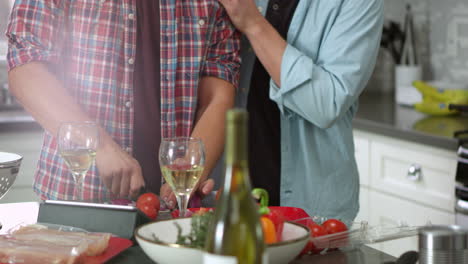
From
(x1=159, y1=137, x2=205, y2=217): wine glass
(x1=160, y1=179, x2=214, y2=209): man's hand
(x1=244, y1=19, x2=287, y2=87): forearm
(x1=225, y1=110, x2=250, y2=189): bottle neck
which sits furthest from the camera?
(x1=244, y1=19, x2=287, y2=87): forearm

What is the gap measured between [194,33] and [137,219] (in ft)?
2.23

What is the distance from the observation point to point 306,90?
5.45 feet

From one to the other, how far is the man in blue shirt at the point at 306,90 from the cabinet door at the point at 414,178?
2.32ft

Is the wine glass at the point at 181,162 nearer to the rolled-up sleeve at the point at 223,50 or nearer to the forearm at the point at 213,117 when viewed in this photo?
the forearm at the point at 213,117

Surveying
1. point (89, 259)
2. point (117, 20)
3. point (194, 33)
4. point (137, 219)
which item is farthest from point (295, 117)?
point (89, 259)

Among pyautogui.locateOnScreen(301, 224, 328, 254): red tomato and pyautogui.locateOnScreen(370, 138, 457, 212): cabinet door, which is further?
pyautogui.locateOnScreen(370, 138, 457, 212): cabinet door

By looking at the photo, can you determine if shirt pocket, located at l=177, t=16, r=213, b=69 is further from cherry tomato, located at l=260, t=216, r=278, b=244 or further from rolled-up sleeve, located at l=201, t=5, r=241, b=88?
cherry tomato, located at l=260, t=216, r=278, b=244

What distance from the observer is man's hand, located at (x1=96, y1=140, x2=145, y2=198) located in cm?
149

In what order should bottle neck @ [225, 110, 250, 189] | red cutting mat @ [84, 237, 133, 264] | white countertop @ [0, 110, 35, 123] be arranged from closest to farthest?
bottle neck @ [225, 110, 250, 189], red cutting mat @ [84, 237, 133, 264], white countertop @ [0, 110, 35, 123]

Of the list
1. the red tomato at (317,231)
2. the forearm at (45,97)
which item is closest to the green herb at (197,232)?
the red tomato at (317,231)

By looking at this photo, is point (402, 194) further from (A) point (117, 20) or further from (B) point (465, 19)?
(A) point (117, 20)

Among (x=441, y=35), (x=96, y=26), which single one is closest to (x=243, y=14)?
(x=96, y=26)

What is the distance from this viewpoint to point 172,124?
175cm

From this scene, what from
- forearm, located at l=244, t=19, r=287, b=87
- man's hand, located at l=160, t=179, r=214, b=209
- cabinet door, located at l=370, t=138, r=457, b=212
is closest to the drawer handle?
cabinet door, located at l=370, t=138, r=457, b=212
